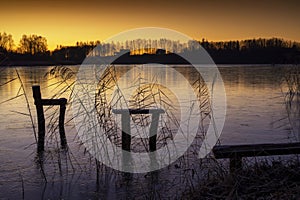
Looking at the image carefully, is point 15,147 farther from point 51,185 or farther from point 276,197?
point 276,197

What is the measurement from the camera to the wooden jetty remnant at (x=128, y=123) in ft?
26.3

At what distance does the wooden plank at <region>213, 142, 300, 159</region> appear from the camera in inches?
233

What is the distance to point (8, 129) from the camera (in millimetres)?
11812

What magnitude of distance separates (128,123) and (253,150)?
316cm

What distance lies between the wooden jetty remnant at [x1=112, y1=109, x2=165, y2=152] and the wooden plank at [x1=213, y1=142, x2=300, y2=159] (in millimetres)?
2523

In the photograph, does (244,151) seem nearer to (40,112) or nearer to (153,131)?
(153,131)

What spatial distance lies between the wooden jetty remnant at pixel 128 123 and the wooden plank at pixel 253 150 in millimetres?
2523

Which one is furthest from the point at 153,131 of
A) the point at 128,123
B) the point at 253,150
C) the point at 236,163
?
the point at 253,150

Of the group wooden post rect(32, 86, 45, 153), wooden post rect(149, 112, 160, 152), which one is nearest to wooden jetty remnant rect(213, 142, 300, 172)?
wooden post rect(149, 112, 160, 152)

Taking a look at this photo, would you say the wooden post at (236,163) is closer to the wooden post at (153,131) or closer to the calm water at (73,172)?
the calm water at (73,172)

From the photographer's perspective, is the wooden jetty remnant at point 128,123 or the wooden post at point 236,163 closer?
the wooden post at point 236,163

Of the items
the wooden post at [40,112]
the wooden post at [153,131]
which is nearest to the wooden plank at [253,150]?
the wooden post at [153,131]

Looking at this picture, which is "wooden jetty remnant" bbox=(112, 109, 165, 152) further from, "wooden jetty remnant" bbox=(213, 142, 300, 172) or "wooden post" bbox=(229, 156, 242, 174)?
"wooden post" bbox=(229, 156, 242, 174)

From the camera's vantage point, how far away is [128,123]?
809cm
